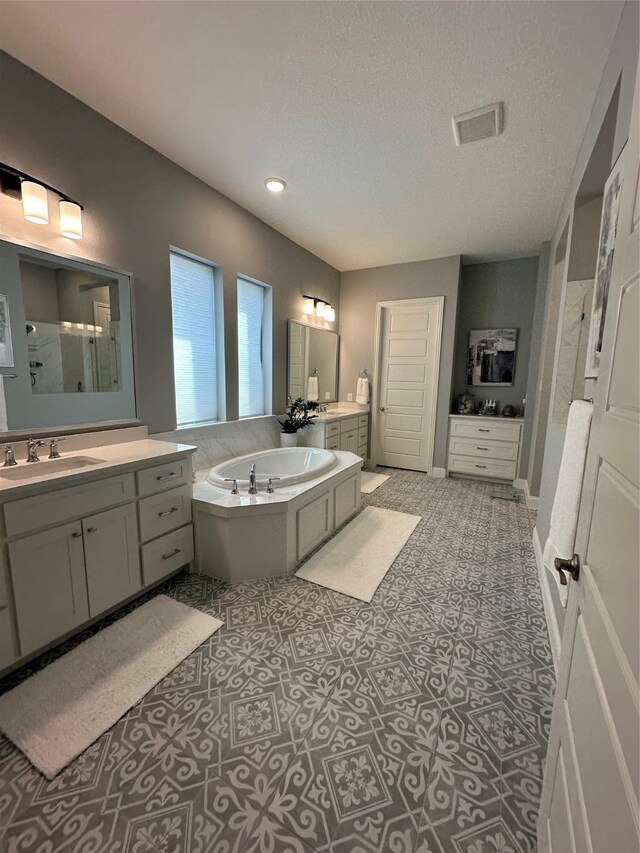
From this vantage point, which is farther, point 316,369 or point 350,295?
point 350,295

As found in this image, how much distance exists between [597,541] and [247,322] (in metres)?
3.32

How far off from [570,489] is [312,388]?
3.51 m

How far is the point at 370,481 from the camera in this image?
4441 millimetres

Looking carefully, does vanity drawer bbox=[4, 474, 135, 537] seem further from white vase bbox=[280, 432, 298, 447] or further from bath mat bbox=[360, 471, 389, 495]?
bath mat bbox=[360, 471, 389, 495]

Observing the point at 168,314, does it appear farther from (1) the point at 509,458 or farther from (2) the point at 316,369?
(1) the point at 509,458

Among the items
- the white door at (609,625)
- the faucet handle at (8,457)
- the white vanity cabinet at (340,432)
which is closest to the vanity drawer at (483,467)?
the white vanity cabinet at (340,432)

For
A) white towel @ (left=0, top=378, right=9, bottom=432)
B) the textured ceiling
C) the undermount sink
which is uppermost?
the textured ceiling

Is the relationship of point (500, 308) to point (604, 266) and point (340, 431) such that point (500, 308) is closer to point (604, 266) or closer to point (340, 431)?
point (340, 431)

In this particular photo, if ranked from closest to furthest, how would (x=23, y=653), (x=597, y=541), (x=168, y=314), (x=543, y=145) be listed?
(x=597, y=541) → (x=23, y=653) → (x=543, y=145) → (x=168, y=314)

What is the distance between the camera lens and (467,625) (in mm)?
1898

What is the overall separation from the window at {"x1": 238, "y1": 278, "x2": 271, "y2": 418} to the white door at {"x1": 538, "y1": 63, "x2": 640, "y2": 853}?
3.02 m

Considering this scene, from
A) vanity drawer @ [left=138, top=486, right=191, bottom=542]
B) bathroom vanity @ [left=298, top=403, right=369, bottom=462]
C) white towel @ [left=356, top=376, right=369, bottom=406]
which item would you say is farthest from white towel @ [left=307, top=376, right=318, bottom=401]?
vanity drawer @ [left=138, top=486, right=191, bottom=542]

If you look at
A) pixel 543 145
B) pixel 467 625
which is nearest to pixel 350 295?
pixel 543 145

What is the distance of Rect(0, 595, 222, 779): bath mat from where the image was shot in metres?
1.28
